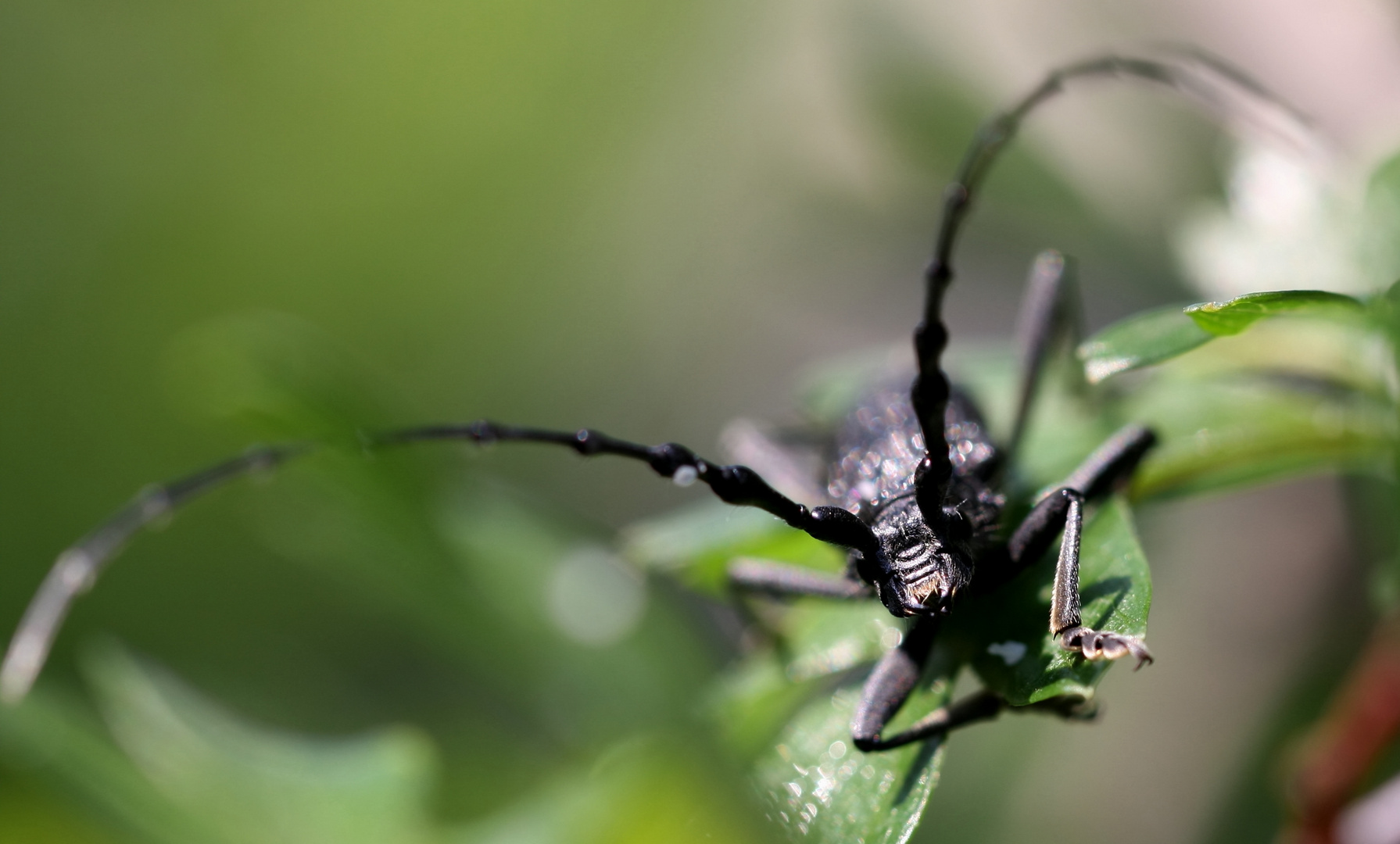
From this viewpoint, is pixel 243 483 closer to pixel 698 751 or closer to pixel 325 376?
pixel 325 376

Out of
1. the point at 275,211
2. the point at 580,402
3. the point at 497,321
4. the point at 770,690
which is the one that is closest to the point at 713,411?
the point at 580,402

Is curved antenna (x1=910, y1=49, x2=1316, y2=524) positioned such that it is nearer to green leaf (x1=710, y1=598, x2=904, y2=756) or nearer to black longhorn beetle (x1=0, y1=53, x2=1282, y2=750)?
Answer: black longhorn beetle (x1=0, y1=53, x2=1282, y2=750)

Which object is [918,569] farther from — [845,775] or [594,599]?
[594,599]

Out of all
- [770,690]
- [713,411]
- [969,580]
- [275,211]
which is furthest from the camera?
[713,411]

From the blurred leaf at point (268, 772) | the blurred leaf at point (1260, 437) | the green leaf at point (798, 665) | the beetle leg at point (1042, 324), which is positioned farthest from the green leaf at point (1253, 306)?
the blurred leaf at point (268, 772)

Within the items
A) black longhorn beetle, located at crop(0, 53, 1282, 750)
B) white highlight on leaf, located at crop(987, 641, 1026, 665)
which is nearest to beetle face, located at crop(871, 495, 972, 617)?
black longhorn beetle, located at crop(0, 53, 1282, 750)

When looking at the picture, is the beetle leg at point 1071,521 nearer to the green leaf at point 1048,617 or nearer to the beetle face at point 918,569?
the green leaf at point 1048,617

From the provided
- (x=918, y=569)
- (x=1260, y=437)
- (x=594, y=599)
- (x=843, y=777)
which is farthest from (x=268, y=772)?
(x=1260, y=437)
